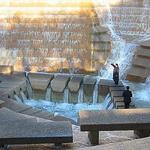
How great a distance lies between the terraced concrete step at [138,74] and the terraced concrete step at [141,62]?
0.59 feet

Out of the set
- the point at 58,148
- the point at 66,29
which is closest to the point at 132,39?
the point at 66,29

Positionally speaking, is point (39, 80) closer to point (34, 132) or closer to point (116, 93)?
point (116, 93)

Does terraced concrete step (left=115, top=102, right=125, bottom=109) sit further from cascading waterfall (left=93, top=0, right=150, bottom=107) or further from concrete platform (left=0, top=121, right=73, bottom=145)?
concrete platform (left=0, top=121, right=73, bottom=145)

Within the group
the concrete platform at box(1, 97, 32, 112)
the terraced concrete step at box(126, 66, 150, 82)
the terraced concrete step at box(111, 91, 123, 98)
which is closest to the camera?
the concrete platform at box(1, 97, 32, 112)

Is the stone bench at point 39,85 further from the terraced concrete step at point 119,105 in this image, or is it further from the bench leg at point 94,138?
the bench leg at point 94,138

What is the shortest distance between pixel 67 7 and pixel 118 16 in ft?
7.04

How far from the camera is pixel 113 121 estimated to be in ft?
21.0

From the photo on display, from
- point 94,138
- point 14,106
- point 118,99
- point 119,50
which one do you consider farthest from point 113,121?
point 119,50

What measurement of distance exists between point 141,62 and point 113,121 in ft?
35.0

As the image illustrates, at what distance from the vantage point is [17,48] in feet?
63.0

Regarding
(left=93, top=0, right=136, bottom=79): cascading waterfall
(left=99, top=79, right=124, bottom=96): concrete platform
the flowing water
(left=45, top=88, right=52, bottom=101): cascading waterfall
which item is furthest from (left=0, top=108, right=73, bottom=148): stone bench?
(left=93, top=0, right=136, bottom=79): cascading waterfall

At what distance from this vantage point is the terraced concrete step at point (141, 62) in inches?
654

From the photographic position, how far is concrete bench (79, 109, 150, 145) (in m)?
6.29

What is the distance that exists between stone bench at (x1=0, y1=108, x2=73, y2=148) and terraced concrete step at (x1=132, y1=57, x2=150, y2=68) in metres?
10.4
